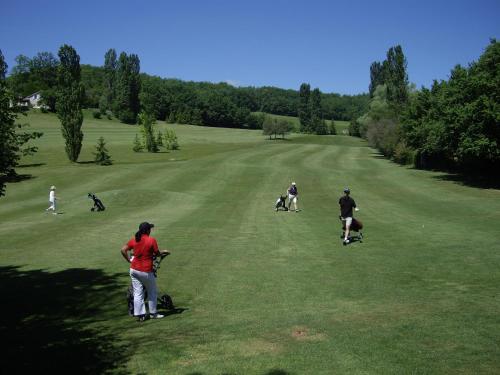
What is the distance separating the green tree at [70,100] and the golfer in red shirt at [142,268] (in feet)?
195

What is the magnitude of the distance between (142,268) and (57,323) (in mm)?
2396

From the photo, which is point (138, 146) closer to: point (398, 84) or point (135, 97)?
point (398, 84)

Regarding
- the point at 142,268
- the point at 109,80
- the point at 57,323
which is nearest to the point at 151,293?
the point at 142,268

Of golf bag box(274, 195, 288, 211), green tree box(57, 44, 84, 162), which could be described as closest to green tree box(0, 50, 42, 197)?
golf bag box(274, 195, 288, 211)

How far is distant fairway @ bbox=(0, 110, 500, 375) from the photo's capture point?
29.5 feet

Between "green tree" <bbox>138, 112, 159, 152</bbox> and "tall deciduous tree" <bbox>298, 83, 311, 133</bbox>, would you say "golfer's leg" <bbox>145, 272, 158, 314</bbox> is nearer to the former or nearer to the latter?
"green tree" <bbox>138, 112, 159, 152</bbox>

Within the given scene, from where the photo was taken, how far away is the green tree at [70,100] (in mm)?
65375

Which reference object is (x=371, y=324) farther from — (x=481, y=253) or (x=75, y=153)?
(x=75, y=153)

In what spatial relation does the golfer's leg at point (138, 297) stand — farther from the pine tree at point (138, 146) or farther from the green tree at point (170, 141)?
the green tree at point (170, 141)

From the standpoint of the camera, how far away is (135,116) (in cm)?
15975

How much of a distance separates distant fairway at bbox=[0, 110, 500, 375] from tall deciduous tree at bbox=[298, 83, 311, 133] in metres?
148

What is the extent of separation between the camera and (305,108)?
186625mm

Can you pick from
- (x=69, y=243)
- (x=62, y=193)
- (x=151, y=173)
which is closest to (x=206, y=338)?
(x=69, y=243)

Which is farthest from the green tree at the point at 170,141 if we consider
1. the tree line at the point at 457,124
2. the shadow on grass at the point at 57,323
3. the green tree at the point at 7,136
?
the green tree at the point at 7,136
